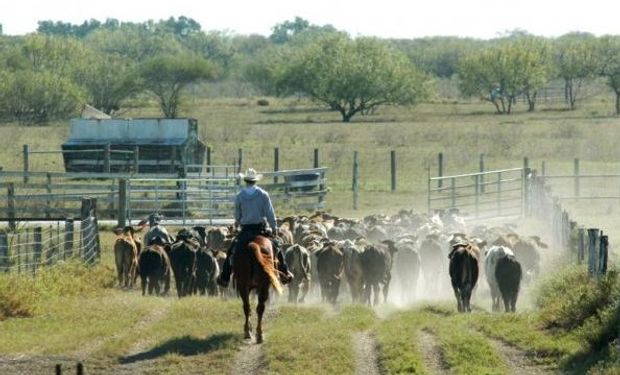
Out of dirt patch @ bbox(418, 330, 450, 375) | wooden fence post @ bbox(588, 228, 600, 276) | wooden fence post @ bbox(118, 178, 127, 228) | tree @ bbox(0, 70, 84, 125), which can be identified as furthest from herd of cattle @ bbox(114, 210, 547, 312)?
tree @ bbox(0, 70, 84, 125)

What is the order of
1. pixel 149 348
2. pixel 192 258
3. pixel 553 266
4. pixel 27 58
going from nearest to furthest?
1. pixel 149 348
2. pixel 192 258
3. pixel 553 266
4. pixel 27 58

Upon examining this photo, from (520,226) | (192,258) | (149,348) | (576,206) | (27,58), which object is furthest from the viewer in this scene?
(27,58)

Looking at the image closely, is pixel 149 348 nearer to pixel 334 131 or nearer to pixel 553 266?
pixel 553 266

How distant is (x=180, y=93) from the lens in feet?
289

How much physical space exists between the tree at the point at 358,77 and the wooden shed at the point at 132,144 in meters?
41.0

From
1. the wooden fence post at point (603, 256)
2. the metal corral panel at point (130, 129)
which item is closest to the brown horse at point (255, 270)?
the wooden fence post at point (603, 256)

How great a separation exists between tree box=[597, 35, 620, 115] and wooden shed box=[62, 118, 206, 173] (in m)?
53.2

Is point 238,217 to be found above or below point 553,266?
above

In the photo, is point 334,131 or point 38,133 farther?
point 334,131

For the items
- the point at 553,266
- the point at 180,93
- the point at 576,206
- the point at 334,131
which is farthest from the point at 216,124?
the point at 553,266

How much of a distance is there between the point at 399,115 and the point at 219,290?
218 ft

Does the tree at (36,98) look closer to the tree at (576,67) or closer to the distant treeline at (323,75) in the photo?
the distant treeline at (323,75)

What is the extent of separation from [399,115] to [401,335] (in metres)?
72.1

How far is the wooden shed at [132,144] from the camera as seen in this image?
4150 centimetres
